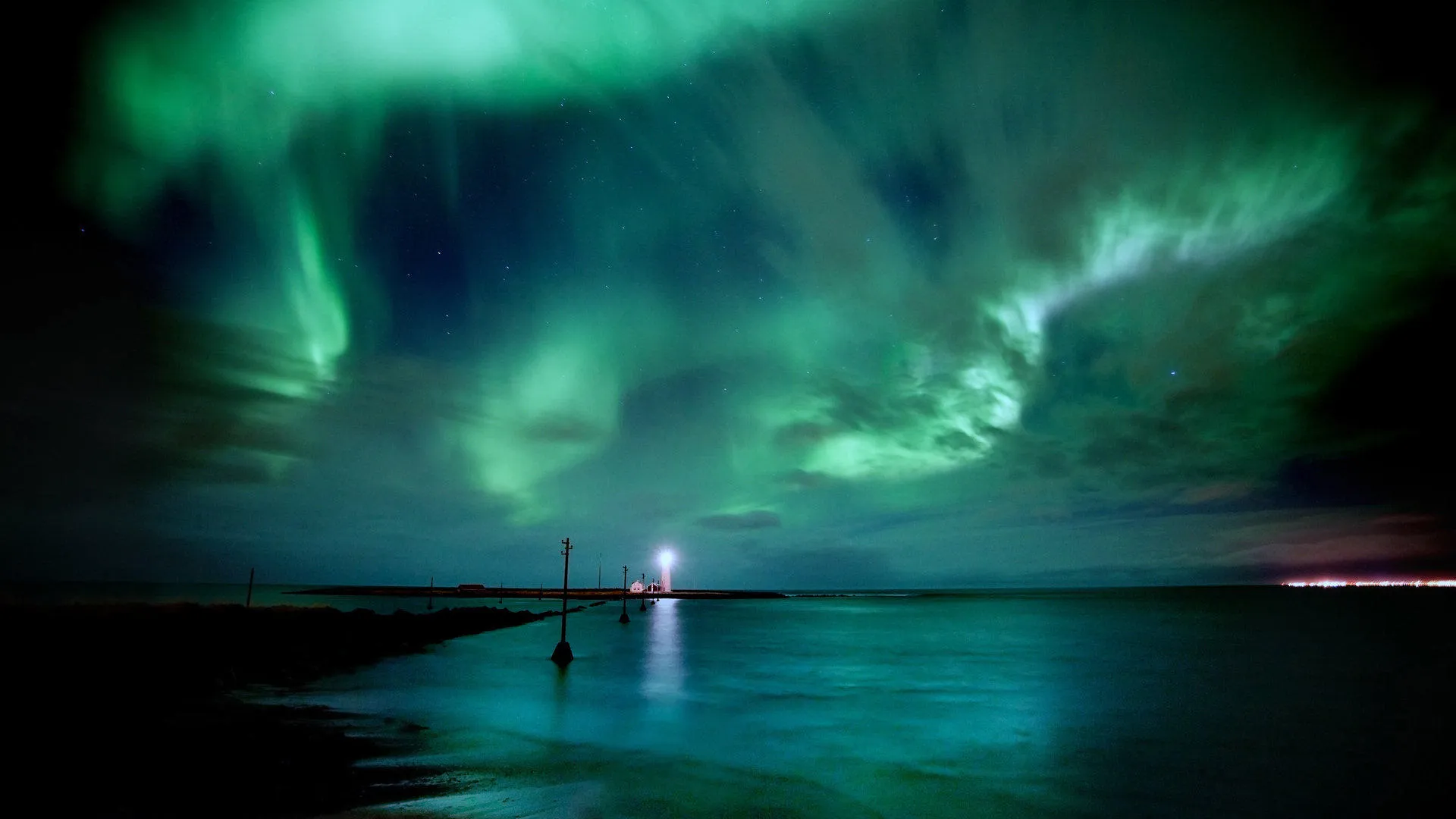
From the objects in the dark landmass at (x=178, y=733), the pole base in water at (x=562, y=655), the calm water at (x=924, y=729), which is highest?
the dark landmass at (x=178, y=733)

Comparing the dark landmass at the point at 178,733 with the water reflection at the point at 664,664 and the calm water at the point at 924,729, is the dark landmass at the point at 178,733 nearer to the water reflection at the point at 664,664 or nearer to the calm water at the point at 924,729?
the calm water at the point at 924,729

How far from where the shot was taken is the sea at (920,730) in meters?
19.2

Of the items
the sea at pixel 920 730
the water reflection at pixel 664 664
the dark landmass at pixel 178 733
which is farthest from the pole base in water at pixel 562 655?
the dark landmass at pixel 178 733

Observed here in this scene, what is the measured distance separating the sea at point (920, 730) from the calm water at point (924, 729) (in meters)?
0.14

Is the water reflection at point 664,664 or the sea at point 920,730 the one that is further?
the water reflection at point 664,664

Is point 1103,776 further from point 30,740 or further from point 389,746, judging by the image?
point 30,740

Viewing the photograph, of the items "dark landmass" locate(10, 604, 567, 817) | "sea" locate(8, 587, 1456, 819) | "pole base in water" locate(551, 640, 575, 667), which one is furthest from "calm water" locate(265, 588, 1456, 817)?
"dark landmass" locate(10, 604, 567, 817)

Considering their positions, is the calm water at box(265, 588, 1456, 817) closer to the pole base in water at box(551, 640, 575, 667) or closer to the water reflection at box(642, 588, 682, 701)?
the water reflection at box(642, 588, 682, 701)

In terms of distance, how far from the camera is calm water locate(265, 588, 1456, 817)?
761 inches

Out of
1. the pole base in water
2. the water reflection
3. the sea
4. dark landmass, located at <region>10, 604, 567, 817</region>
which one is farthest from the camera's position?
the pole base in water

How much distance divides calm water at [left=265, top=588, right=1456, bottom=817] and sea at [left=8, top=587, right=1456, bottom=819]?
0.45 ft

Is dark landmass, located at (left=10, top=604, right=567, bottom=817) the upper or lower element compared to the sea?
upper

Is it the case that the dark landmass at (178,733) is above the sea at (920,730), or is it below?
above

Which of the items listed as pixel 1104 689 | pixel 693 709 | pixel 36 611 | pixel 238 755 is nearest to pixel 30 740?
pixel 238 755
